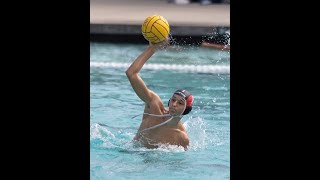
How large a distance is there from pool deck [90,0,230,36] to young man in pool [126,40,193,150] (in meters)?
5.43

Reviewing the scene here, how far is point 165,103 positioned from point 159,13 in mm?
5302

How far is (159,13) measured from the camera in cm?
1344

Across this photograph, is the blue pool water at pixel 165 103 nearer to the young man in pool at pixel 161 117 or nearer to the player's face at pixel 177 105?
the young man in pool at pixel 161 117

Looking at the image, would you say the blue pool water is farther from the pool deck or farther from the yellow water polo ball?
the yellow water polo ball

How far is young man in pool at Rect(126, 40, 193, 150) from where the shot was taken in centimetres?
575

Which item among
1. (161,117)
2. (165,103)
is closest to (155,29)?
(161,117)

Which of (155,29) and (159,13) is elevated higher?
(155,29)

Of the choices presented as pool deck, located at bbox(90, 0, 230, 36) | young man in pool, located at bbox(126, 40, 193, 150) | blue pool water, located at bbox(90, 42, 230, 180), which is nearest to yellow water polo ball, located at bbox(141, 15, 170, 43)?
young man in pool, located at bbox(126, 40, 193, 150)

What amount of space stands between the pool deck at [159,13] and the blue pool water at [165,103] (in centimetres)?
24

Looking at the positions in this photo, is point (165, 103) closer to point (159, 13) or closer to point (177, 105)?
point (177, 105)
